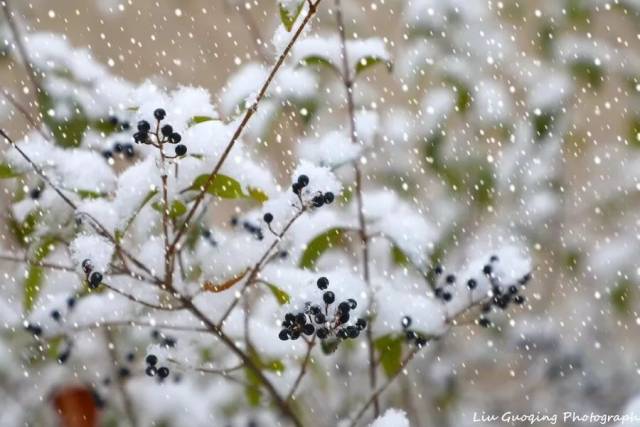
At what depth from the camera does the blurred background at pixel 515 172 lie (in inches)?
68.9

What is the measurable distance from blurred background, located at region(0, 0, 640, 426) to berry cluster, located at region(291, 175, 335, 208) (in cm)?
51

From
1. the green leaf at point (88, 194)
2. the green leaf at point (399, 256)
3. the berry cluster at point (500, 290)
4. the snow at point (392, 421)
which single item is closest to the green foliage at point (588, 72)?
the green leaf at point (399, 256)

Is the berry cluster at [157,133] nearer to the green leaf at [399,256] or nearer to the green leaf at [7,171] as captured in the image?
the green leaf at [7,171]

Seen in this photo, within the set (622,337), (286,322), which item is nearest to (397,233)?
(286,322)

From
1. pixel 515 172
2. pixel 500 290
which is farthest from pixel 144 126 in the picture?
pixel 515 172

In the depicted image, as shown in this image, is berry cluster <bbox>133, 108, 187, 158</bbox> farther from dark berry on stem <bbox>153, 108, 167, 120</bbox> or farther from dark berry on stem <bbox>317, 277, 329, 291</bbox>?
dark berry on stem <bbox>317, 277, 329, 291</bbox>

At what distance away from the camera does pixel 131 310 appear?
44.0 inches

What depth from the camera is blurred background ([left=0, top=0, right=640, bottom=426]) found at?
1.75 meters

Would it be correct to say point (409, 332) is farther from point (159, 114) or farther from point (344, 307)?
point (159, 114)

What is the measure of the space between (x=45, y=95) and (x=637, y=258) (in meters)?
1.37

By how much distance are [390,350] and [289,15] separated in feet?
1.52

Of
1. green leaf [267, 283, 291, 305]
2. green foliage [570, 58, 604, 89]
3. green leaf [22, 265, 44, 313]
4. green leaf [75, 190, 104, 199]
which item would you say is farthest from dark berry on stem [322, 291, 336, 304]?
green foliage [570, 58, 604, 89]

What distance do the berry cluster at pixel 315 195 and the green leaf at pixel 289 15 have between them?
0.51 feet

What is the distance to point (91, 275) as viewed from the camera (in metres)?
0.80
